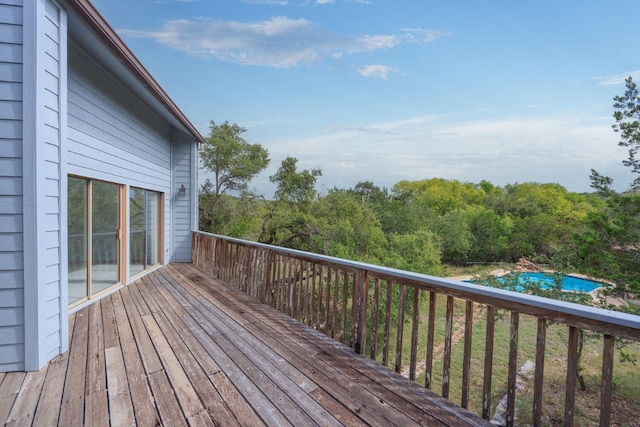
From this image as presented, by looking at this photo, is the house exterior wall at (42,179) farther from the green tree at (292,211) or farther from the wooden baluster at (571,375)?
the green tree at (292,211)

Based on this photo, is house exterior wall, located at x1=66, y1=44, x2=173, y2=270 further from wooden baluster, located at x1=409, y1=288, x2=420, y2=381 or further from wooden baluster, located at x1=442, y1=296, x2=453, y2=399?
wooden baluster, located at x1=442, y1=296, x2=453, y2=399

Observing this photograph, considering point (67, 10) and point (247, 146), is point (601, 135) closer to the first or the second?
point (247, 146)

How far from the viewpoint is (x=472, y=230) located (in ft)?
85.2

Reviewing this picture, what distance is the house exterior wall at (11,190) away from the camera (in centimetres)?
242

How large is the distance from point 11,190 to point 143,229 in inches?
163

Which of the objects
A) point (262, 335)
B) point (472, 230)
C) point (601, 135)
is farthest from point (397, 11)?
point (472, 230)

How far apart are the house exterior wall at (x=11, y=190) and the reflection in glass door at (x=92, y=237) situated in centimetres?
149

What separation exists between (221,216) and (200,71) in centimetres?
536

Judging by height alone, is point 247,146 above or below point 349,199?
above

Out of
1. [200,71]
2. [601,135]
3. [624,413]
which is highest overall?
[200,71]

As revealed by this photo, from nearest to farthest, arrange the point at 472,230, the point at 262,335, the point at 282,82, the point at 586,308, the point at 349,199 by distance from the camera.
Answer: the point at 586,308
the point at 262,335
the point at 282,82
the point at 349,199
the point at 472,230

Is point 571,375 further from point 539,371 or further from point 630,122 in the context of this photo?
point 630,122

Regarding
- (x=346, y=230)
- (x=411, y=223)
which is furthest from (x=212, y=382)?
(x=411, y=223)

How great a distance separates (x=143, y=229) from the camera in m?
6.38
